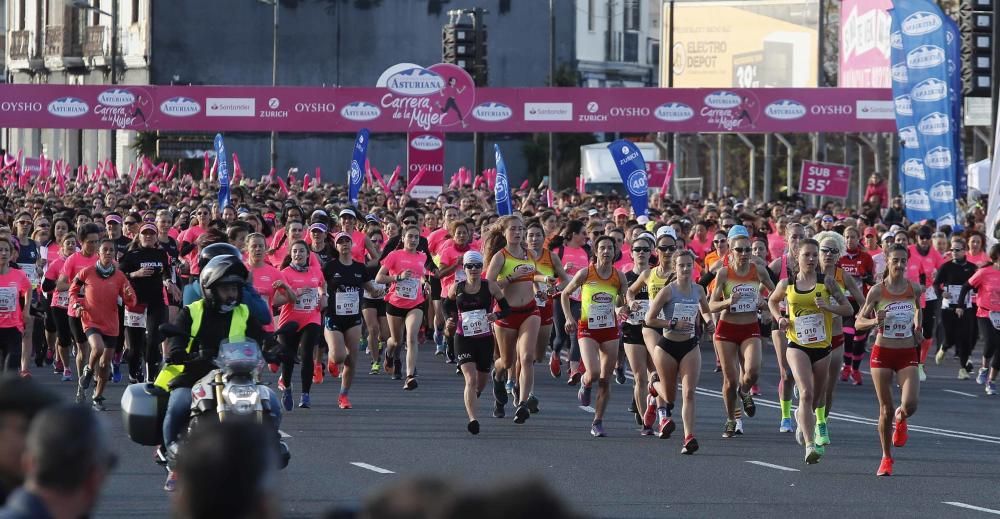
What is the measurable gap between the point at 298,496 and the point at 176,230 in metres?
11.1

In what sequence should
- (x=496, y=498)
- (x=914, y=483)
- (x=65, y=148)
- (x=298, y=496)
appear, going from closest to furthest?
(x=496, y=498) → (x=298, y=496) → (x=914, y=483) → (x=65, y=148)

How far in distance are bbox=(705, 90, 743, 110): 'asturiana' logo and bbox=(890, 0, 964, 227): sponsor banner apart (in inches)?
493

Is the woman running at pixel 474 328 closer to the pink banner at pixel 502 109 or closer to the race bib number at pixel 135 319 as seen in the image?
the race bib number at pixel 135 319

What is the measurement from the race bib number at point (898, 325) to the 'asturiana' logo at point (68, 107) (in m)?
29.7

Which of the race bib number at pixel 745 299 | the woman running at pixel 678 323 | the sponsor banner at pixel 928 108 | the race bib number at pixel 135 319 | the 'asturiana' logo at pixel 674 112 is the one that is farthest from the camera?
the 'asturiana' logo at pixel 674 112

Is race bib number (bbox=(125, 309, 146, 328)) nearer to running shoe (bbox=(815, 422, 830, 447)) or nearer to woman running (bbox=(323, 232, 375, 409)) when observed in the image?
woman running (bbox=(323, 232, 375, 409))

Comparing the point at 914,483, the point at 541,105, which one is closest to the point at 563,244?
the point at 914,483

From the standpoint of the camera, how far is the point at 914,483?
12.5 meters

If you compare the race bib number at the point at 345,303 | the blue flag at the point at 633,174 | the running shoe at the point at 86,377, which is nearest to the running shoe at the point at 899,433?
the race bib number at the point at 345,303

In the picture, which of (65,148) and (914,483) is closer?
(914,483)

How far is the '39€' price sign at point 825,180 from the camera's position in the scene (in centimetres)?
3622

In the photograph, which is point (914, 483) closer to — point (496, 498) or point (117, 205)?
point (496, 498)

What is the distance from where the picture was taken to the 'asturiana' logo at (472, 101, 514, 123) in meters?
39.7

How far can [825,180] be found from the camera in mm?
36344
